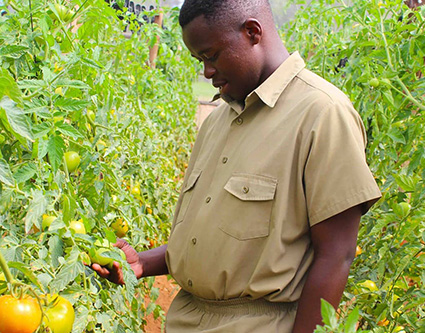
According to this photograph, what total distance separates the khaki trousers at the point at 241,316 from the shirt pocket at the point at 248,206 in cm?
17

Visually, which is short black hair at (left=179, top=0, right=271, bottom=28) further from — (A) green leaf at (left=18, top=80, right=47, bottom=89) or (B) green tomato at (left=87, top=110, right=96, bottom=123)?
(B) green tomato at (left=87, top=110, right=96, bottom=123)

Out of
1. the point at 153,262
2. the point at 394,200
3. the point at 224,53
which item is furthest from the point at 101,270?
the point at 394,200

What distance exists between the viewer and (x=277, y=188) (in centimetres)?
122

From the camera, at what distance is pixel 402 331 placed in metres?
1.43

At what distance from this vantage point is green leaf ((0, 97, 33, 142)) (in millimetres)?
883

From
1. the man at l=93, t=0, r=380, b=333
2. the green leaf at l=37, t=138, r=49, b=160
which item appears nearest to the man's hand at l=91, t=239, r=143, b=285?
the man at l=93, t=0, r=380, b=333

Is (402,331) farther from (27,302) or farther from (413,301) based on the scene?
(27,302)

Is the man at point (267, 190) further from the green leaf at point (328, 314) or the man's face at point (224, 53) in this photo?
the green leaf at point (328, 314)

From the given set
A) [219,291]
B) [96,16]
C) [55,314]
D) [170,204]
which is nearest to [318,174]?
[219,291]

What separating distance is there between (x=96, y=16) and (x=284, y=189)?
2.23ft

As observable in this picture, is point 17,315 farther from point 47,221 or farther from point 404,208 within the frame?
point 404,208

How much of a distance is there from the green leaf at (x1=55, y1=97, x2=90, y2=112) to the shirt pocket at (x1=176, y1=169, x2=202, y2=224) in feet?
1.37

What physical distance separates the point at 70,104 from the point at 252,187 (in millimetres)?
431

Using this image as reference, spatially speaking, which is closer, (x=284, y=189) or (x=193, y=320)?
(x=284, y=189)
